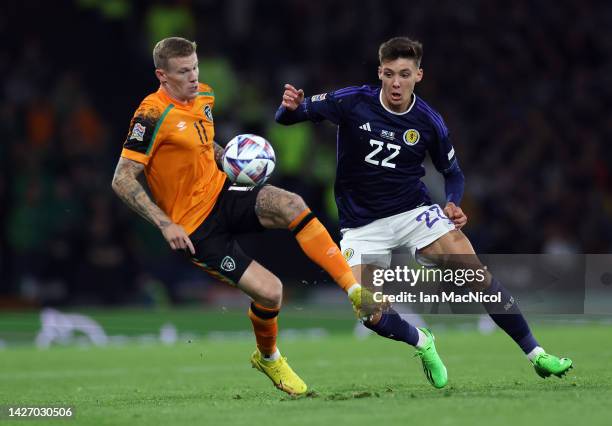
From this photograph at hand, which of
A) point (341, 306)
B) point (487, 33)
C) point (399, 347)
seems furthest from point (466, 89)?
point (399, 347)

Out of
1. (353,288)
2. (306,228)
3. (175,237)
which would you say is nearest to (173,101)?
(175,237)

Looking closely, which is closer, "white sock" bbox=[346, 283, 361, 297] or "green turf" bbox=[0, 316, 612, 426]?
"green turf" bbox=[0, 316, 612, 426]

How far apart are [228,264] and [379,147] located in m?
1.50

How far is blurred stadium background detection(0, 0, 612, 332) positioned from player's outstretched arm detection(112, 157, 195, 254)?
7730 mm

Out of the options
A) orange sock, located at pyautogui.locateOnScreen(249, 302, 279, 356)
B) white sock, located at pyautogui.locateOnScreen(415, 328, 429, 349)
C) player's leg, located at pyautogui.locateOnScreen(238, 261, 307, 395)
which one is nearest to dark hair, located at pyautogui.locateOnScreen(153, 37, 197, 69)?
player's leg, located at pyautogui.locateOnScreen(238, 261, 307, 395)

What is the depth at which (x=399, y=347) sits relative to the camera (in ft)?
47.1

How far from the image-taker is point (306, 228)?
8.13 meters

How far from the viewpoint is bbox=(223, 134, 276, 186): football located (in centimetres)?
831

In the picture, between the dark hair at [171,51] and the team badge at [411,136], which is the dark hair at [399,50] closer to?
the team badge at [411,136]

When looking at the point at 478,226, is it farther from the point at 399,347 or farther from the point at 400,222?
the point at 400,222

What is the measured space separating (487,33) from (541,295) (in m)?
9.78

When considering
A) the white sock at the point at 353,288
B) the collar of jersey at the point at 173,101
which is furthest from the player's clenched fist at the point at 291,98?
the white sock at the point at 353,288

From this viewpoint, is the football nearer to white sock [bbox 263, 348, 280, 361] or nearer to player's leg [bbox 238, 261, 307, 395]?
player's leg [bbox 238, 261, 307, 395]

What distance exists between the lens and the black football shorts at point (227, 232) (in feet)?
27.2
